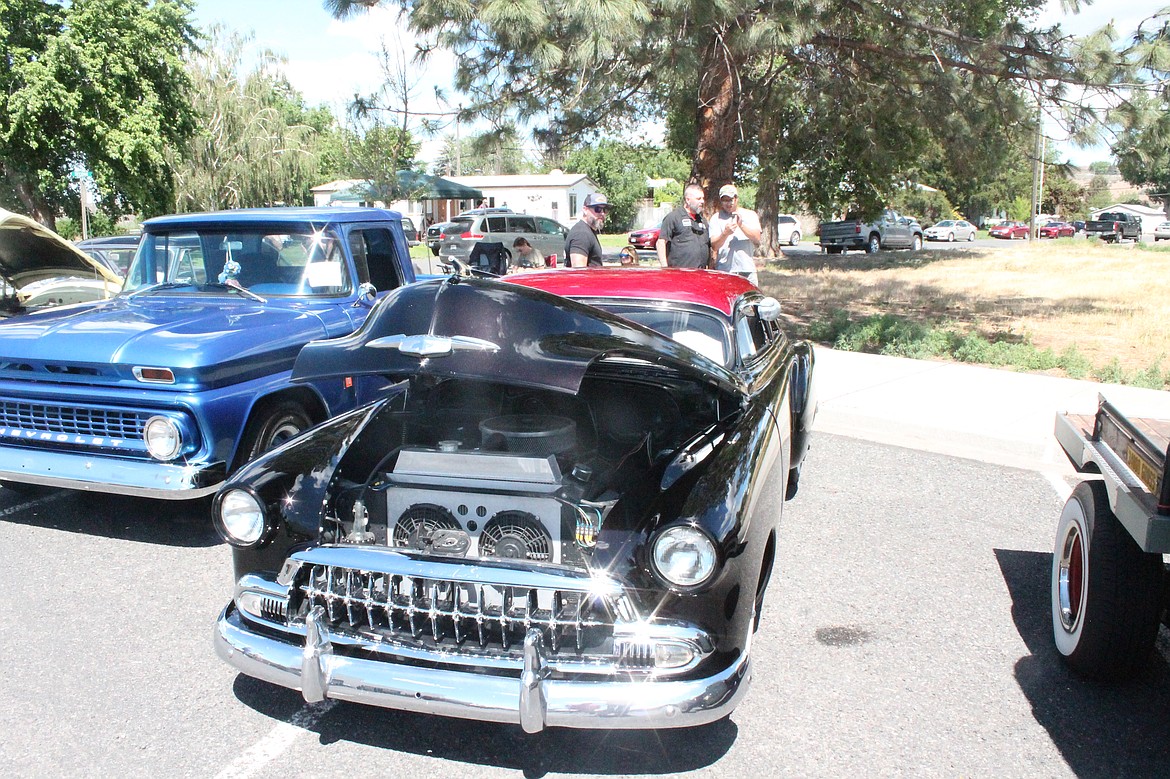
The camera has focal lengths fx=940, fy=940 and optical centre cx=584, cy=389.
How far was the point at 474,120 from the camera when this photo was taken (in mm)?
10789

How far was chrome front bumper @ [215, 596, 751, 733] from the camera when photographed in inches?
106

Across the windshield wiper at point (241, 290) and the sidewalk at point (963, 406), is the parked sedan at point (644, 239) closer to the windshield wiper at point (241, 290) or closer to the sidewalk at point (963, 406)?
the sidewalk at point (963, 406)

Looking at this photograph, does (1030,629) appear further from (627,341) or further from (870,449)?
(870,449)

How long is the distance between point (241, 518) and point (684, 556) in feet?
5.10

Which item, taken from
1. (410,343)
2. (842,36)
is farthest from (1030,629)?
(842,36)

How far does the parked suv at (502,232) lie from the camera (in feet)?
87.8

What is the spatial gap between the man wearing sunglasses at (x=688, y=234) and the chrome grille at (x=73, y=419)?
5.17m

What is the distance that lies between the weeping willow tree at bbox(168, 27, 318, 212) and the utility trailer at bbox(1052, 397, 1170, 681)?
3514 cm

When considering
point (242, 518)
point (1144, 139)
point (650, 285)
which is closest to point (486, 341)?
point (242, 518)

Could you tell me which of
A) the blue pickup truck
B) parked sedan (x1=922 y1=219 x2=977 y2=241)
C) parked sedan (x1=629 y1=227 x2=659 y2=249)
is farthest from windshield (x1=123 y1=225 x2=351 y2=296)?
parked sedan (x1=922 y1=219 x2=977 y2=241)

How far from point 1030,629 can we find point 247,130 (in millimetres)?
36225

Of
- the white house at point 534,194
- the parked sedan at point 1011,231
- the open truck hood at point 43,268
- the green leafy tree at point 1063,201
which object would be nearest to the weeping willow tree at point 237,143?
the white house at point 534,194

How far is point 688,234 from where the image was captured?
871 cm

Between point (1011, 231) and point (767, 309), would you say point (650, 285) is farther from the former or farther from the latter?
point (1011, 231)
